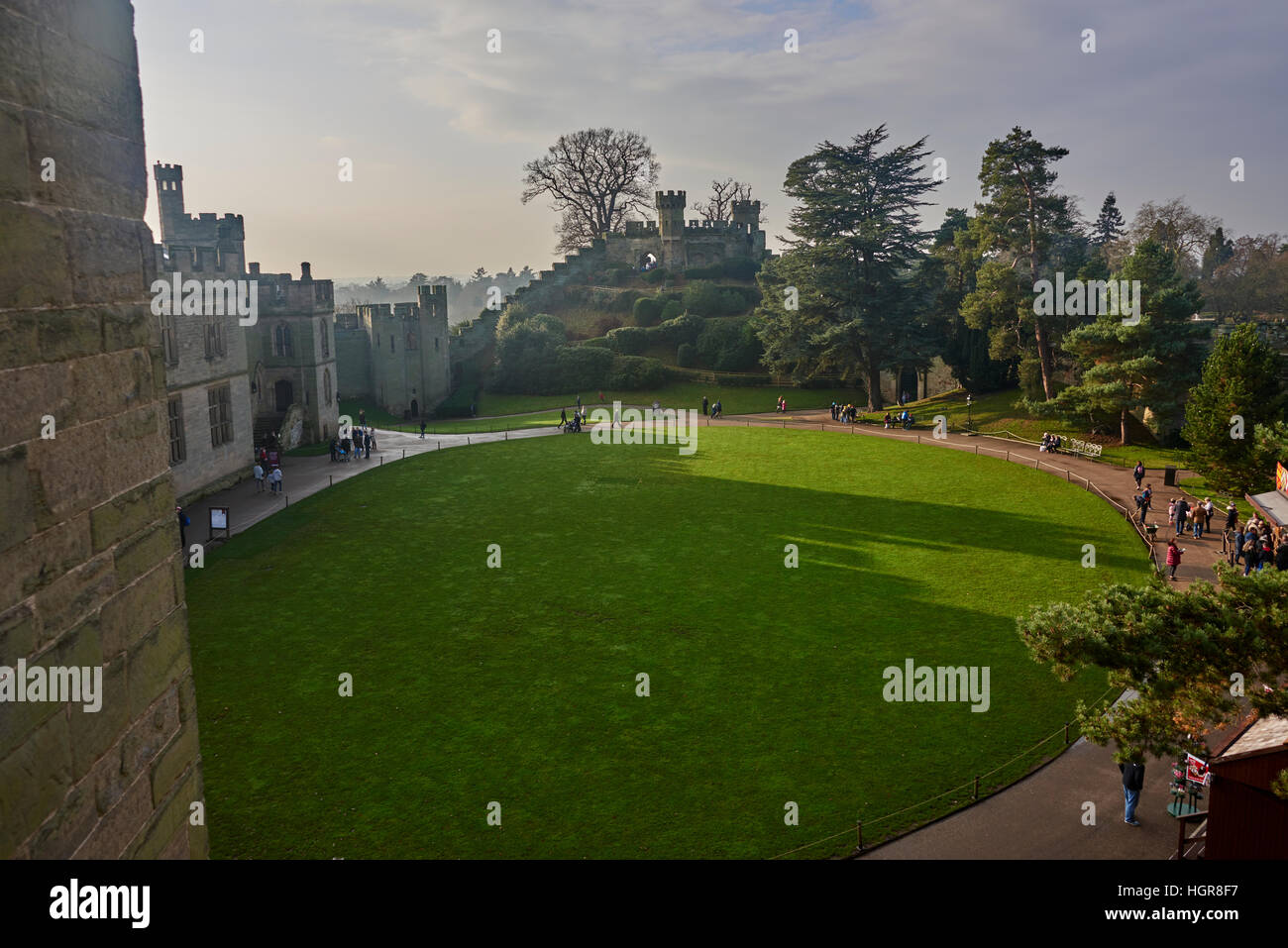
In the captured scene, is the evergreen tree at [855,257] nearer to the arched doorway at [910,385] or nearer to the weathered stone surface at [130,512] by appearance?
the arched doorway at [910,385]

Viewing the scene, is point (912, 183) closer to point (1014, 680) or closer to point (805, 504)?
point (805, 504)

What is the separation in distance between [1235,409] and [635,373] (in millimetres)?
40895

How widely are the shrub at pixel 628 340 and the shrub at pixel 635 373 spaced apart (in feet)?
15.3

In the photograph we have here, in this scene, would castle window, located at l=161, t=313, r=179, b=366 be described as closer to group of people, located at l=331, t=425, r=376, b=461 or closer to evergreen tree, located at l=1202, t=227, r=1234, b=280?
group of people, located at l=331, t=425, r=376, b=461

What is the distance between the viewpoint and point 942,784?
13.9 metres

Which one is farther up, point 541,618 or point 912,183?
point 912,183

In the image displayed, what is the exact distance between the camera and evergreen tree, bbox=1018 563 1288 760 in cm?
958

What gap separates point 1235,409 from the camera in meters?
30.2

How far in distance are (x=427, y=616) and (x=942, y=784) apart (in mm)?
12395

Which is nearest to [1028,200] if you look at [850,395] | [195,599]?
[850,395]

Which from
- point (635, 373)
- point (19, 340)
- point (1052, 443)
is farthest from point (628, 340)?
point (19, 340)

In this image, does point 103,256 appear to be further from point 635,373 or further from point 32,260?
point 635,373
